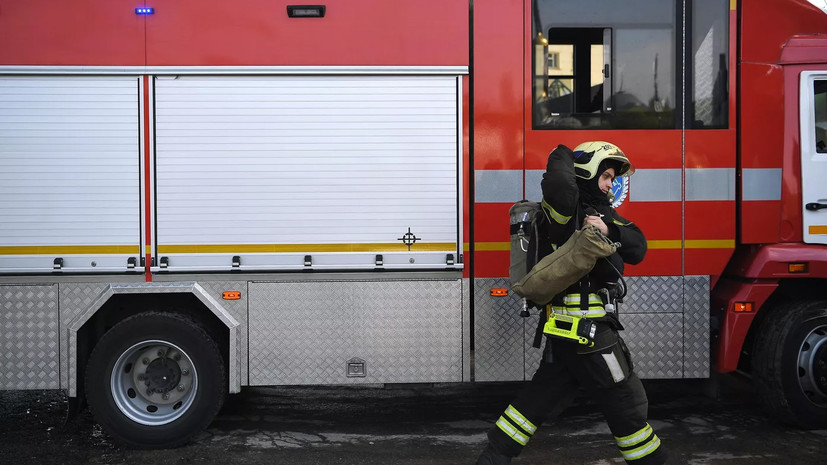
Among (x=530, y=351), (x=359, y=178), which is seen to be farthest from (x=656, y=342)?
(x=359, y=178)

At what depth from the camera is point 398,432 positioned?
4969 mm

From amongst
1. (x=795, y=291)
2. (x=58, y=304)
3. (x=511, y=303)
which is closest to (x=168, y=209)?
(x=58, y=304)

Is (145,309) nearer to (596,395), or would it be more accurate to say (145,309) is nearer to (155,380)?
(155,380)

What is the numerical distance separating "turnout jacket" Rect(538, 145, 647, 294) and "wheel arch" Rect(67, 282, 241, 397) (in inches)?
92.7

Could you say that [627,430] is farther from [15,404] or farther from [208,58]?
[15,404]

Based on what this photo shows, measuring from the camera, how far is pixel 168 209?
4.54 m

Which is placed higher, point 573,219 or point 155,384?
point 573,219

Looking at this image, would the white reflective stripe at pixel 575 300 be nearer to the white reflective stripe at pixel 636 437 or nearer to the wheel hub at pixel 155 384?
the white reflective stripe at pixel 636 437

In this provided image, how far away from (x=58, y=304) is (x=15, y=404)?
191 cm

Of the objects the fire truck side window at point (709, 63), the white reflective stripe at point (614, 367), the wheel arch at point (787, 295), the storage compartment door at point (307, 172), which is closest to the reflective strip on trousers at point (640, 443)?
the white reflective stripe at point (614, 367)

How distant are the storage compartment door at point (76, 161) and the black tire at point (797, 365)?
4.61 metres

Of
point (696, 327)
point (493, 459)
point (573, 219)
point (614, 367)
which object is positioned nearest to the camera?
point (614, 367)

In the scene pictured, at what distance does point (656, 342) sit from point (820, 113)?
6.64 ft

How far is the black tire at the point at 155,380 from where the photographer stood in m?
4.54
